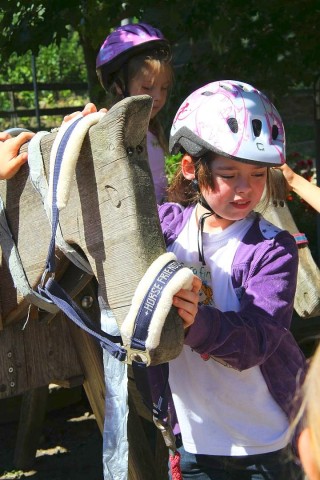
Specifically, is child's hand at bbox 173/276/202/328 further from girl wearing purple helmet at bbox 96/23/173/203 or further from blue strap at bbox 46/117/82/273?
girl wearing purple helmet at bbox 96/23/173/203

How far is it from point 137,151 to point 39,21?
373cm

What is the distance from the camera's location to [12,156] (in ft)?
7.65

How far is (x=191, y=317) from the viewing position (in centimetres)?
193

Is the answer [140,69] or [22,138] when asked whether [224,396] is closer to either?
[22,138]

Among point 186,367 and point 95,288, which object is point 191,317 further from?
point 95,288

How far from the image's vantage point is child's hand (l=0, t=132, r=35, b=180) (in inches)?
91.0

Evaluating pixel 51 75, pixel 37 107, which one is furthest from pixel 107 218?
pixel 51 75

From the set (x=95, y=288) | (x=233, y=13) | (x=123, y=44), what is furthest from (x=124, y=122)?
(x=233, y=13)

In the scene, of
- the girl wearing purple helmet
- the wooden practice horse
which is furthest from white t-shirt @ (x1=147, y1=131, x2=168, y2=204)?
the wooden practice horse

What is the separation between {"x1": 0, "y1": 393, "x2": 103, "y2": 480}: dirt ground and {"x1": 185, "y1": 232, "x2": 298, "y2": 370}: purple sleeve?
8.18 ft

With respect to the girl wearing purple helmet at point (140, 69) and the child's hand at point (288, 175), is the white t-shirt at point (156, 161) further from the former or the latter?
the child's hand at point (288, 175)

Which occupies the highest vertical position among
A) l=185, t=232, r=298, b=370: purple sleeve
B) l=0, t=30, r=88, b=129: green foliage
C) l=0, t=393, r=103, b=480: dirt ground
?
l=185, t=232, r=298, b=370: purple sleeve

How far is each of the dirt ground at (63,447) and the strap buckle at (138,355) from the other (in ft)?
8.83

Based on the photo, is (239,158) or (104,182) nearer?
(104,182)
